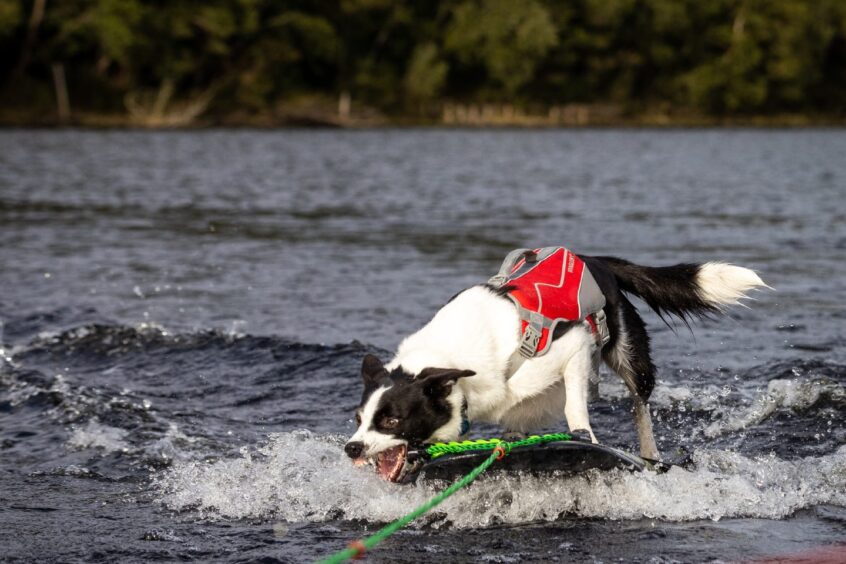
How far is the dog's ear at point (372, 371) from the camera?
Result: 225 inches

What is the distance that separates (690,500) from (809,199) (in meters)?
20.2

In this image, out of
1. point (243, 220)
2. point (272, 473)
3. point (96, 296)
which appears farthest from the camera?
point (243, 220)

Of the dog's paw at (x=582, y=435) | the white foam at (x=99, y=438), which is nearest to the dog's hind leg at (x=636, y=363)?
the dog's paw at (x=582, y=435)

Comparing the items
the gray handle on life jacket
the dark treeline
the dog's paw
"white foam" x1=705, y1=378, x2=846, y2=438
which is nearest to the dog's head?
the dog's paw

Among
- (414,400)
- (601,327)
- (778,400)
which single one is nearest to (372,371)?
(414,400)

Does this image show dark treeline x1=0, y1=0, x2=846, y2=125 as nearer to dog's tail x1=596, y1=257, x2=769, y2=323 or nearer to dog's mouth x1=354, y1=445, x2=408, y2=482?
dog's tail x1=596, y1=257, x2=769, y2=323

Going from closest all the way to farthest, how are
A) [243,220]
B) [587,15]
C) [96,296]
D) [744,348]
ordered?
[744,348] → [96,296] → [243,220] → [587,15]

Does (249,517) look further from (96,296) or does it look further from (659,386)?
(96,296)

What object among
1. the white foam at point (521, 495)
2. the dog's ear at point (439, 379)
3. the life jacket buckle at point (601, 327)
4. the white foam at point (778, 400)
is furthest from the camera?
the white foam at point (778, 400)

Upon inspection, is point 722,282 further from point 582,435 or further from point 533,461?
point 533,461

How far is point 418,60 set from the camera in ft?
252

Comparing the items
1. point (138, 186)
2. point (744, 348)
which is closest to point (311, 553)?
point (744, 348)

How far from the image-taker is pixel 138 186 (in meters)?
28.3

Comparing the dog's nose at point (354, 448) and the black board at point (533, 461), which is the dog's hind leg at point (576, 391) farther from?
the dog's nose at point (354, 448)
